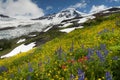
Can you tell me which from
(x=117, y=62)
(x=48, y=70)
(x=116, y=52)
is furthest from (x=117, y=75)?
(x=48, y=70)

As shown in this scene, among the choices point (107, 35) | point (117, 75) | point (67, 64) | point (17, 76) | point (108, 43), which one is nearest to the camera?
point (117, 75)

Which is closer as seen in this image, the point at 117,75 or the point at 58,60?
the point at 117,75

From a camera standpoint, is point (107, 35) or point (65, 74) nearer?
point (65, 74)

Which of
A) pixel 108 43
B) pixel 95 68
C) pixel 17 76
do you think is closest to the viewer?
pixel 95 68

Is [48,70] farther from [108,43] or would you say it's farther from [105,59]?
[108,43]

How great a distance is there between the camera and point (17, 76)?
10727mm

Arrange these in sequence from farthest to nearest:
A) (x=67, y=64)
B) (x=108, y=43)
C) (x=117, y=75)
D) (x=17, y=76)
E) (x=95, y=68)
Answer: (x=108, y=43), (x=17, y=76), (x=67, y=64), (x=95, y=68), (x=117, y=75)

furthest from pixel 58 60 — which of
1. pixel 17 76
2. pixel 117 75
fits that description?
pixel 117 75

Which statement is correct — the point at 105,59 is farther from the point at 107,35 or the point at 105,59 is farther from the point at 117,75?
the point at 107,35

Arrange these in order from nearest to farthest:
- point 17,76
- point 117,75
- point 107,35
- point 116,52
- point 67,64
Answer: point 117,75, point 116,52, point 67,64, point 17,76, point 107,35

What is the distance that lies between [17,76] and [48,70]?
116 cm

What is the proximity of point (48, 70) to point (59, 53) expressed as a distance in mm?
1022

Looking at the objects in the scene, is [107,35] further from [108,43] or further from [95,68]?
[95,68]

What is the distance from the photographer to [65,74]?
→ 30.6 feet
